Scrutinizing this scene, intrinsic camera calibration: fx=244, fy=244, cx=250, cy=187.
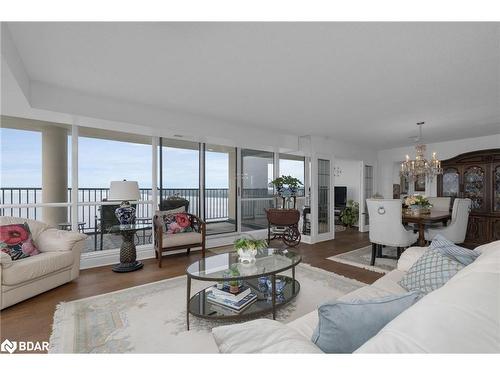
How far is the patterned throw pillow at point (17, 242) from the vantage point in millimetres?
2514

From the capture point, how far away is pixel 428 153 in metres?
6.21

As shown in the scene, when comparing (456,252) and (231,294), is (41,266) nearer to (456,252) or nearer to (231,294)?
(231,294)

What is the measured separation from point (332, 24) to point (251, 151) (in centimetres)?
395

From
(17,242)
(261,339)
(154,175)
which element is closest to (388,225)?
(261,339)

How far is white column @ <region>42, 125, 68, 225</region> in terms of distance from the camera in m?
3.67

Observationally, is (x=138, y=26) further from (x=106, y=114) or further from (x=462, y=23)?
(x=462, y=23)

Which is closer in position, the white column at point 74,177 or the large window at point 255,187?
the white column at point 74,177

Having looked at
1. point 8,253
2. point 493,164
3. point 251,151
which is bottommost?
point 8,253

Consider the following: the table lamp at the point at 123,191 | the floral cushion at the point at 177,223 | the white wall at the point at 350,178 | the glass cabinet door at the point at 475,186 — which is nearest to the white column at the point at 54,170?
the table lamp at the point at 123,191

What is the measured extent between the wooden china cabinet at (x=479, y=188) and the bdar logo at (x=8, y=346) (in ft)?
22.0

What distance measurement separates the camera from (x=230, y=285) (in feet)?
7.46

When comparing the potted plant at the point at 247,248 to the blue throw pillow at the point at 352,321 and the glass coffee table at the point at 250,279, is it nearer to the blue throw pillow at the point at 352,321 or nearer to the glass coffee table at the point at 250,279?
the glass coffee table at the point at 250,279

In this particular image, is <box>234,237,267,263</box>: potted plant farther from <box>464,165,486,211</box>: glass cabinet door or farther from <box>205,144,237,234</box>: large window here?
<box>464,165,486,211</box>: glass cabinet door

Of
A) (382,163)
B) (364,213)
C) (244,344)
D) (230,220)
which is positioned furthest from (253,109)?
(382,163)
